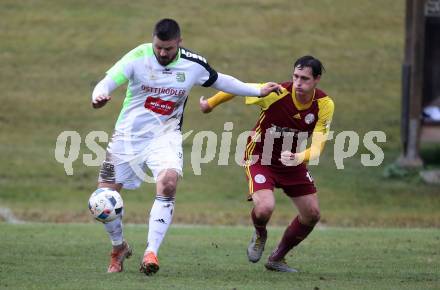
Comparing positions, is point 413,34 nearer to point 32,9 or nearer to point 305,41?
point 305,41

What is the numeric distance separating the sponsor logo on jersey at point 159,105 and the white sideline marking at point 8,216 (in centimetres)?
765

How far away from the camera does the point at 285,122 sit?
11.2m

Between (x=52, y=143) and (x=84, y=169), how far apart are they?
2026 millimetres

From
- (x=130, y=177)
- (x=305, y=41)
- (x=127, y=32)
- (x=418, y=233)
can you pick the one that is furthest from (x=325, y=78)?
(x=130, y=177)

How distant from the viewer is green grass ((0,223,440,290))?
32.1 ft

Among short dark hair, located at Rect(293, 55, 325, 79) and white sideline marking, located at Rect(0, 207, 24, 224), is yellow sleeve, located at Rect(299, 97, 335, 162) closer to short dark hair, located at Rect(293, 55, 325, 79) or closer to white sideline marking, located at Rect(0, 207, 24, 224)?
short dark hair, located at Rect(293, 55, 325, 79)

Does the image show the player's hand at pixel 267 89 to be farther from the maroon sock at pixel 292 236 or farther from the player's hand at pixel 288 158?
the maroon sock at pixel 292 236

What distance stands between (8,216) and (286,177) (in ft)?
27.5

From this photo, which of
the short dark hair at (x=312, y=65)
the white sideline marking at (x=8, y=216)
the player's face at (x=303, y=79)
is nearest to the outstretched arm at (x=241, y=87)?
the player's face at (x=303, y=79)

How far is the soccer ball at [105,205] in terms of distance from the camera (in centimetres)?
990

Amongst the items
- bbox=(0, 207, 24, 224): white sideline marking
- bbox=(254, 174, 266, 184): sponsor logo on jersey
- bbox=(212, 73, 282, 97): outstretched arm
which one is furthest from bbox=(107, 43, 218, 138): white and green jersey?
bbox=(0, 207, 24, 224): white sideline marking

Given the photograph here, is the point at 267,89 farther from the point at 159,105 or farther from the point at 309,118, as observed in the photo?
the point at 159,105

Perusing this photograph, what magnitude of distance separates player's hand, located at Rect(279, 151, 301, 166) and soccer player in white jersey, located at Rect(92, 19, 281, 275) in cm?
67

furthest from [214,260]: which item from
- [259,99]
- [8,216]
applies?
[8,216]
